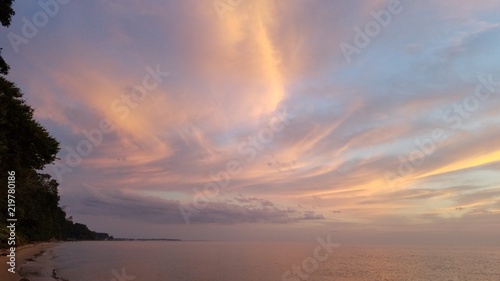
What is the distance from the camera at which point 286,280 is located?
185 ft

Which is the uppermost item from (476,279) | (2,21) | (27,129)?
(2,21)

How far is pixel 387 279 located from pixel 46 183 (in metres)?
112

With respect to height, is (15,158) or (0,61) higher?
(0,61)

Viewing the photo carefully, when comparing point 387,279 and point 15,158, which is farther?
point 387,279

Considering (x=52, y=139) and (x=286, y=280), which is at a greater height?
(x=52, y=139)

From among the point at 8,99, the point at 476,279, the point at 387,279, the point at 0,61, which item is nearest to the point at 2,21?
the point at 0,61

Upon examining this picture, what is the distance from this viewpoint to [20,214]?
234ft

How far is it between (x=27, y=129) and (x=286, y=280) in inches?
1628

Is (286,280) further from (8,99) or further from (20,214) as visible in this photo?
(20,214)

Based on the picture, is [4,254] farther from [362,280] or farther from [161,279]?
[362,280]

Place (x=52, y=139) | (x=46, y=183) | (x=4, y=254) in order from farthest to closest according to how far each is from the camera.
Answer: (x=46, y=183)
(x=4, y=254)
(x=52, y=139)

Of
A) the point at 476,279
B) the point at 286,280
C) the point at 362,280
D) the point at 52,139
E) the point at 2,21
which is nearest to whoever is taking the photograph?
the point at 2,21

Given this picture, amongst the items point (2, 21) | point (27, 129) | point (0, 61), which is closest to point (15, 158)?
point (27, 129)

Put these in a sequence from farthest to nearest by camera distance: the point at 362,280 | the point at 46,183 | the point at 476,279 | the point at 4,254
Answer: the point at 46,183, the point at 476,279, the point at 362,280, the point at 4,254
